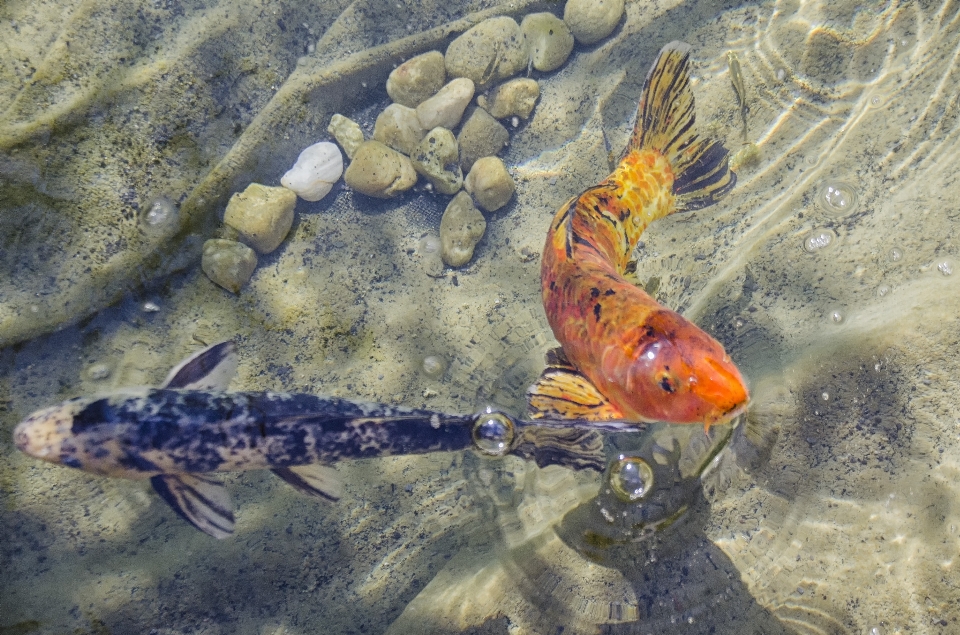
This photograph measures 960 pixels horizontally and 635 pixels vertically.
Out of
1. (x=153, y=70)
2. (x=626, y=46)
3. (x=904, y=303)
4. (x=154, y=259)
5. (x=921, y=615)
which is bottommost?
(x=921, y=615)

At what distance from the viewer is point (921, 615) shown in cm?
246

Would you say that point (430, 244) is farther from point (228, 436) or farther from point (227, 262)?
Result: point (228, 436)

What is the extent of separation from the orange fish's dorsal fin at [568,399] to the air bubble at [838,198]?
7.57 ft

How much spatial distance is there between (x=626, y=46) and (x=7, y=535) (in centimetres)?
605

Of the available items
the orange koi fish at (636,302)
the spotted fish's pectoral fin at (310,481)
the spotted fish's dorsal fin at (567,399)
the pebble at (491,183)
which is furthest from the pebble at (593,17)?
the spotted fish's pectoral fin at (310,481)

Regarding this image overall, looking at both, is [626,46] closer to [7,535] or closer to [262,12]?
[262,12]

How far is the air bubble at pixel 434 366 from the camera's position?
3.85 metres

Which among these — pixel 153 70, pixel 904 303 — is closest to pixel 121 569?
pixel 153 70

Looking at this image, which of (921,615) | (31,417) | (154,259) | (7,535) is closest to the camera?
(921,615)

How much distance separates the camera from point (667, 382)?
2.19 m

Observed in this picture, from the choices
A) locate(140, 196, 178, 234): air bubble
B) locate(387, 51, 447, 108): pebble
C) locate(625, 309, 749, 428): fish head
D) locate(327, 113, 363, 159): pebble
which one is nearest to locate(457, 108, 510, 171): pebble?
locate(387, 51, 447, 108): pebble

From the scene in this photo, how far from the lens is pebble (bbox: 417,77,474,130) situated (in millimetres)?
4656

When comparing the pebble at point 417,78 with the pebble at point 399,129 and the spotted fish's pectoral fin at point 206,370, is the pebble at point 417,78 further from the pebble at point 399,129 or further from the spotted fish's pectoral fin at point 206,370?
the spotted fish's pectoral fin at point 206,370

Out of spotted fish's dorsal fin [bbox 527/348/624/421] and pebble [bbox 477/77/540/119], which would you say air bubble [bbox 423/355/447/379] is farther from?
pebble [bbox 477/77/540/119]
